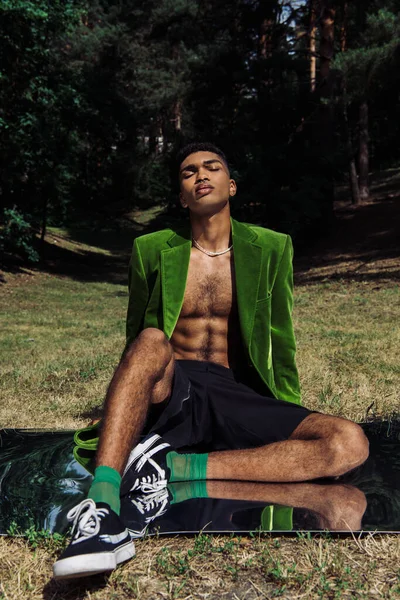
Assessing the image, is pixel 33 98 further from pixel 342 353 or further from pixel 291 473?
pixel 291 473

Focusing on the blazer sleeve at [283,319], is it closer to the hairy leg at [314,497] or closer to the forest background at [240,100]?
the hairy leg at [314,497]

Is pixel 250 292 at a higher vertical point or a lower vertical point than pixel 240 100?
lower

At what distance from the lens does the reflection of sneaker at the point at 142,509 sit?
2876mm

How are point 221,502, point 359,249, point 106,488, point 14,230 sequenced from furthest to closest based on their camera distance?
point 359,249 < point 14,230 < point 221,502 < point 106,488

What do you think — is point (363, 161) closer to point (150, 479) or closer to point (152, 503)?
point (150, 479)

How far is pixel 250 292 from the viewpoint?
361 cm

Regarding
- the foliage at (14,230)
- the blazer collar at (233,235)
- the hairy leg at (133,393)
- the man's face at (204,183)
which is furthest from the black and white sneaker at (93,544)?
the foliage at (14,230)

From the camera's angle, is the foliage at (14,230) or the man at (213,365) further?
the foliage at (14,230)

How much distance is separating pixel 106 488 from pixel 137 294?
136 centimetres

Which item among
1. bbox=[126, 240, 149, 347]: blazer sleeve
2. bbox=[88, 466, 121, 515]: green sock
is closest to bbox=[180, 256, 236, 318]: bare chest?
bbox=[126, 240, 149, 347]: blazer sleeve

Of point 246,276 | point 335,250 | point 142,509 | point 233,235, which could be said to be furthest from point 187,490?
point 335,250

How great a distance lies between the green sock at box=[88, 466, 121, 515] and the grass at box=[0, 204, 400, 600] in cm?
25

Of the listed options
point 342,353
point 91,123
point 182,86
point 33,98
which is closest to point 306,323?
point 342,353

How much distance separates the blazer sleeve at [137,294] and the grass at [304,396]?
1.31 meters
